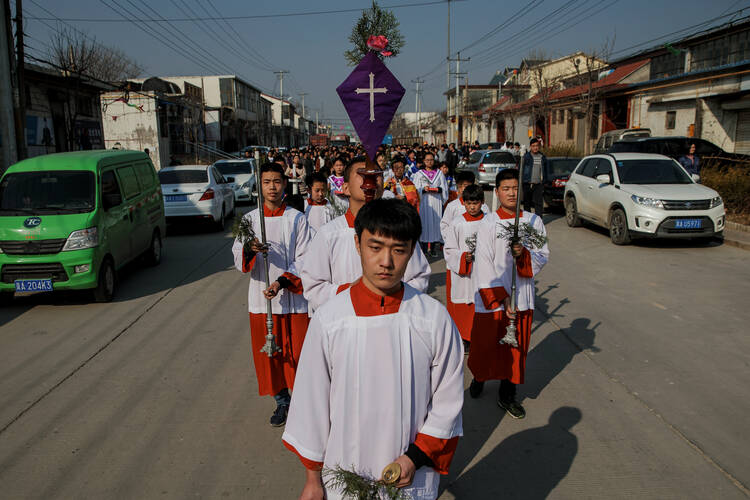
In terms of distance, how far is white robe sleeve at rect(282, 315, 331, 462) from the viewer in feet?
6.73

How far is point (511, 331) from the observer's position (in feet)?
12.9

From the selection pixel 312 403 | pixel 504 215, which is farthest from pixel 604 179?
pixel 312 403

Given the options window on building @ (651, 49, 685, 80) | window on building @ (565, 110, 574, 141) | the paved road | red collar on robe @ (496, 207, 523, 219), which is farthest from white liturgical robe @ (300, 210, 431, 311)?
window on building @ (565, 110, 574, 141)

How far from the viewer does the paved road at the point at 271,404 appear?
3432 millimetres

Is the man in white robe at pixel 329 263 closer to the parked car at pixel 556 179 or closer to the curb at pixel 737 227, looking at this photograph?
the curb at pixel 737 227

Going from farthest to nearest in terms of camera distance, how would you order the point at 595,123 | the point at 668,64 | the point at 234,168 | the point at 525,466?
the point at 595,123 < the point at 668,64 < the point at 234,168 < the point at 525,466

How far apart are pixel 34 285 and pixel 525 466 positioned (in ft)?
21.1

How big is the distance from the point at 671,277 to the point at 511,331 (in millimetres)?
5659

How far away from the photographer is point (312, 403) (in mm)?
2070

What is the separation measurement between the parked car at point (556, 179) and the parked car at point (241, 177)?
30.7ft

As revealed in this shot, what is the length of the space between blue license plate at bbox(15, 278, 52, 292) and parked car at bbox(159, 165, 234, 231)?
6.30m

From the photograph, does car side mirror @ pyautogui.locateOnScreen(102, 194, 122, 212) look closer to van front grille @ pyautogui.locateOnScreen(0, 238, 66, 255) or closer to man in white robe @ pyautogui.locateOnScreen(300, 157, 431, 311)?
van front grille @ pyautogui.locateOnScreen(0, 238, 66, 255)

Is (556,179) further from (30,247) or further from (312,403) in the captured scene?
(312,403)

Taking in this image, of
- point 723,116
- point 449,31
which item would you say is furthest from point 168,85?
point 723,116
